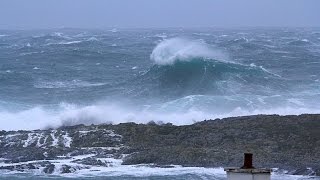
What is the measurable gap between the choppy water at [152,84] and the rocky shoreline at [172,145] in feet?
18.6

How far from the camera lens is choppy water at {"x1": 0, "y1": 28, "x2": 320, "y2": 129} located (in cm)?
2536

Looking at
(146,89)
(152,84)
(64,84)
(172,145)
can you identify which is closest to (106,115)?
(146,89)

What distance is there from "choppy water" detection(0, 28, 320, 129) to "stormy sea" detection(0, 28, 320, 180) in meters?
0.04

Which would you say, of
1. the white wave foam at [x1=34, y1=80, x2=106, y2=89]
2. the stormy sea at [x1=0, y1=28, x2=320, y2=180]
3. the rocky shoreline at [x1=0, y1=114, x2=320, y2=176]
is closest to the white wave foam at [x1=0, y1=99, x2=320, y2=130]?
the stormy sea at [x1=0, y1=28, x2=320, y2=180]

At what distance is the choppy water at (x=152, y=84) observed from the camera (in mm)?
25359

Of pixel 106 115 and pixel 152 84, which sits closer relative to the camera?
pixel 106 115

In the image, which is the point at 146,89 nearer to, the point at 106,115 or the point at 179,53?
the point at 106,115

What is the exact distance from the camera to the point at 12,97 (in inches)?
1191

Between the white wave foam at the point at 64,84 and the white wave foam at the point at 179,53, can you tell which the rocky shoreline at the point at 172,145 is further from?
the white wave foam at the point at 179,53

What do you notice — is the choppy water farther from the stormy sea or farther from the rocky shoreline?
the rocky shoreline

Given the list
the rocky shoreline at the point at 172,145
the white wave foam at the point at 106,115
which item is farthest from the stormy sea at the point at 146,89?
the rocky shoreline at the point at 172,145

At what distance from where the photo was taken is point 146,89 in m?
31.8

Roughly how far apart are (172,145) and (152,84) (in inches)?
660

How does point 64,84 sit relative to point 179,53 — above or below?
below
